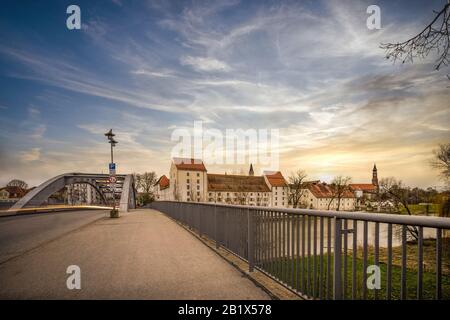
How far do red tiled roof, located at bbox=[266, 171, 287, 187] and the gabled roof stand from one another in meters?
2.57

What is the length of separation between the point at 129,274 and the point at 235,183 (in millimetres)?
92612

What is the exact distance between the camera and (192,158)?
99250mm

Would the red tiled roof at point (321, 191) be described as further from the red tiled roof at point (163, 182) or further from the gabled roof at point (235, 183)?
the red tiled roof at point (163, 182)

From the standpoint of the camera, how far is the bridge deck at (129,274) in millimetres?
3444

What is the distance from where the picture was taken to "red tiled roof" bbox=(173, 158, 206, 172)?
9200cm

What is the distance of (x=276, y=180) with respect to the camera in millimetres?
102000

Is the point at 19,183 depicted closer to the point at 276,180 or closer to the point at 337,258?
the point at 276,180

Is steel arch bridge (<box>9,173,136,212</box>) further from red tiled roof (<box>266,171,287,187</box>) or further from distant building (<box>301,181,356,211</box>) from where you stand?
distant building (<box>301,181,356,211</box>)

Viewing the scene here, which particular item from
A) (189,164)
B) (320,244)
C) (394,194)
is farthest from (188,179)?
(320,244)

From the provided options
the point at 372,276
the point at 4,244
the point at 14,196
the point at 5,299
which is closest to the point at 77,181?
the point at 4,244

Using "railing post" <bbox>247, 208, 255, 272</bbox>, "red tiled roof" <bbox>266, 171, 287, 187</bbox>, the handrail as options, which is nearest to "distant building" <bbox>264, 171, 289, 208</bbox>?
"red tiled roof" <bbox>266, 171, 287, 187</bbox>

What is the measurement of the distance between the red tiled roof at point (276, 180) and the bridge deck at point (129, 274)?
3690 inches
